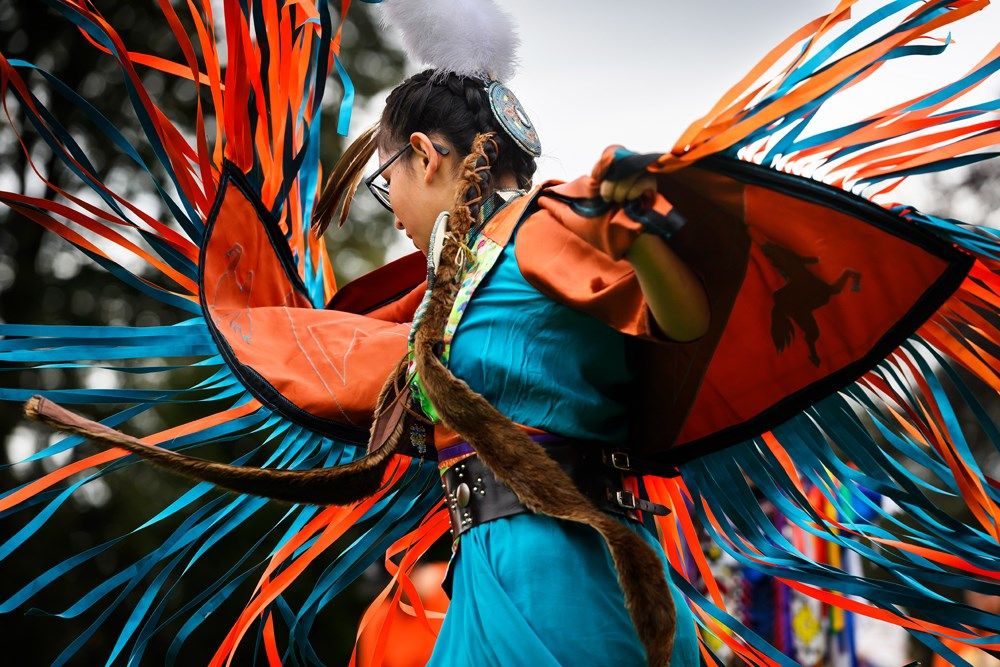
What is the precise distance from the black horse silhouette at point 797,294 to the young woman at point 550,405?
0.67 feet

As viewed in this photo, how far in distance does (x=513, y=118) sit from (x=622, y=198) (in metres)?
0.58

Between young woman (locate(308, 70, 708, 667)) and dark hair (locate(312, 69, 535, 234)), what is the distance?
5.4 inches

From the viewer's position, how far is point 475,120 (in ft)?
5.39

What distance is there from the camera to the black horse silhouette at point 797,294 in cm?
136

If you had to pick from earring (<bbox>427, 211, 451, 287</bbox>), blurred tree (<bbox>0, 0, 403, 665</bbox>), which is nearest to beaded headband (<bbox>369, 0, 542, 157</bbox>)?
earring (<bbox>427, 211, 451, 287</bbox>)

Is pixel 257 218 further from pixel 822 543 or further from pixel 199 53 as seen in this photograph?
pixel 199 53

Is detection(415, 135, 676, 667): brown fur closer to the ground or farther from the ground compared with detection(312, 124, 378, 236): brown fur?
closer to the ground

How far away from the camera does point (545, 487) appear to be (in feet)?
A: 4.25

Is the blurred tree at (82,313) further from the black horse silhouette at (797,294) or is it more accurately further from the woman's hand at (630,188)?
the woman's hand at (630,188)

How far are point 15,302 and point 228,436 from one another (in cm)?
431

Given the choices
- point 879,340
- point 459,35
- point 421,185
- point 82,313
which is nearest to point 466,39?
point 459,35

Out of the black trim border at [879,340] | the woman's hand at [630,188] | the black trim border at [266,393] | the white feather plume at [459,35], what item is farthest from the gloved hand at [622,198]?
the black trim border at [266,393]

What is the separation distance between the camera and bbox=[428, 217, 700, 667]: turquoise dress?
1258 millimetres

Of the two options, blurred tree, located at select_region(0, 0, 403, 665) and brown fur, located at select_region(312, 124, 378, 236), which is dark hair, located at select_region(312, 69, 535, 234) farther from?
blurred tree, located at select_region(0, 0, 403, 665)
